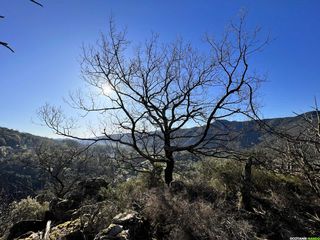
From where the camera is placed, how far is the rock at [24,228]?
934 cm

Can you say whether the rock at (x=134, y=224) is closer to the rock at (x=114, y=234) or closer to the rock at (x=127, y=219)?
the rock at (x=127, y=219)

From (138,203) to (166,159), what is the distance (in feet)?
11.9

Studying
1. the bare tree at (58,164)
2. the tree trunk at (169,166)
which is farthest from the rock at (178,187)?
the bare tree at (58,164)

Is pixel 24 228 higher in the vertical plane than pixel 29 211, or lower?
higher

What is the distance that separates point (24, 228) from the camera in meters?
9.55

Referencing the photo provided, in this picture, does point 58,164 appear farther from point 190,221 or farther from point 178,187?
point 190,221

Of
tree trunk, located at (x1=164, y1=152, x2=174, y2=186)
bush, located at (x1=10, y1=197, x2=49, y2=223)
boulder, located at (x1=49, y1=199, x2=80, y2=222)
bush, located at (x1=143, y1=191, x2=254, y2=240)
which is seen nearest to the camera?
bush, located at (x1=143, y1=191, x2=254, y2=240)

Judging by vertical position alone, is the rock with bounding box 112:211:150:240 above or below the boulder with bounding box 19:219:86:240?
above

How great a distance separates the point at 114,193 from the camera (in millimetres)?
10688

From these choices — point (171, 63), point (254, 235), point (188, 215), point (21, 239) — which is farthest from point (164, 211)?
point (171, 63)

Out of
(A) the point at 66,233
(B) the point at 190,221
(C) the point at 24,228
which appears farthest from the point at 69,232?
(B) the point at 190,221

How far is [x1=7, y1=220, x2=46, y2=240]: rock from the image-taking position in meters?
9.34

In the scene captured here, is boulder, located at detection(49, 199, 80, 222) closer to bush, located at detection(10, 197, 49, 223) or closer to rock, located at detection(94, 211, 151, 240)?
bush, located at detection(10, 197, 49, 223)

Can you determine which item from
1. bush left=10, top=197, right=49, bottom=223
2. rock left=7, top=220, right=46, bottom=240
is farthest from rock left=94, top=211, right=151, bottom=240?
bush left=10, top=197, right=49, bottom=223
